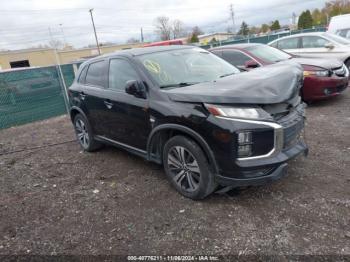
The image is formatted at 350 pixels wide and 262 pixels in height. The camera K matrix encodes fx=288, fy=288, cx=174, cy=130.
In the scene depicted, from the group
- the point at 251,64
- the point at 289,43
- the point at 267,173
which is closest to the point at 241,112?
the point at 267,173

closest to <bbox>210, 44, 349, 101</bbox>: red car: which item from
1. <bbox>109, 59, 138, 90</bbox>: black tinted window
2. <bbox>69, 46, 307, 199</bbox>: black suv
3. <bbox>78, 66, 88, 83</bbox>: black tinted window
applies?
<bbox>69, 46, 307, 199</bbox>: black suv

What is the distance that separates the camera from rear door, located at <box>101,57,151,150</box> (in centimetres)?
366

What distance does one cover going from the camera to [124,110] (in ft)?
12.8

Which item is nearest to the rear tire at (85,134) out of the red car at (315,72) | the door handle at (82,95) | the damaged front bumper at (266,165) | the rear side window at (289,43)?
the door handle at (82,95)

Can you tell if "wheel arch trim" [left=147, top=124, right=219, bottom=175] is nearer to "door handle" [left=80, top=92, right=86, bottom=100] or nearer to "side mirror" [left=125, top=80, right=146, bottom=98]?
"side mirror" [left=125, top=80, right=146, bottom=98]

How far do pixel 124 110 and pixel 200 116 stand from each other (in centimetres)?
135

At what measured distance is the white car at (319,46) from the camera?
869 cm

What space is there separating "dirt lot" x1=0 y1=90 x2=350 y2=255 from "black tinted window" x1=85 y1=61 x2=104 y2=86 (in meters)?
1.34

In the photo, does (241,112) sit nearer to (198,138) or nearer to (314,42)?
(198,138)

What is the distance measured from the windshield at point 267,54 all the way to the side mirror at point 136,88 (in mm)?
4430

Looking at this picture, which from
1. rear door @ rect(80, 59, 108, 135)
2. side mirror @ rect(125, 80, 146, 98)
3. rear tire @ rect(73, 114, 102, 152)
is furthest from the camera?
rear tire @ rect(73, 114, 102, 152)

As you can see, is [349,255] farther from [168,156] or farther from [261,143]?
[168,156]

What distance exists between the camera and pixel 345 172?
3631 millimetres

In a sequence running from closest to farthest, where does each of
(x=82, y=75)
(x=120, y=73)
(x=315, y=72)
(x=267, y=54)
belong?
(x=120, y=73) < (x=82, y=75) < (x=315, y=72) < (x=267, y=54)
